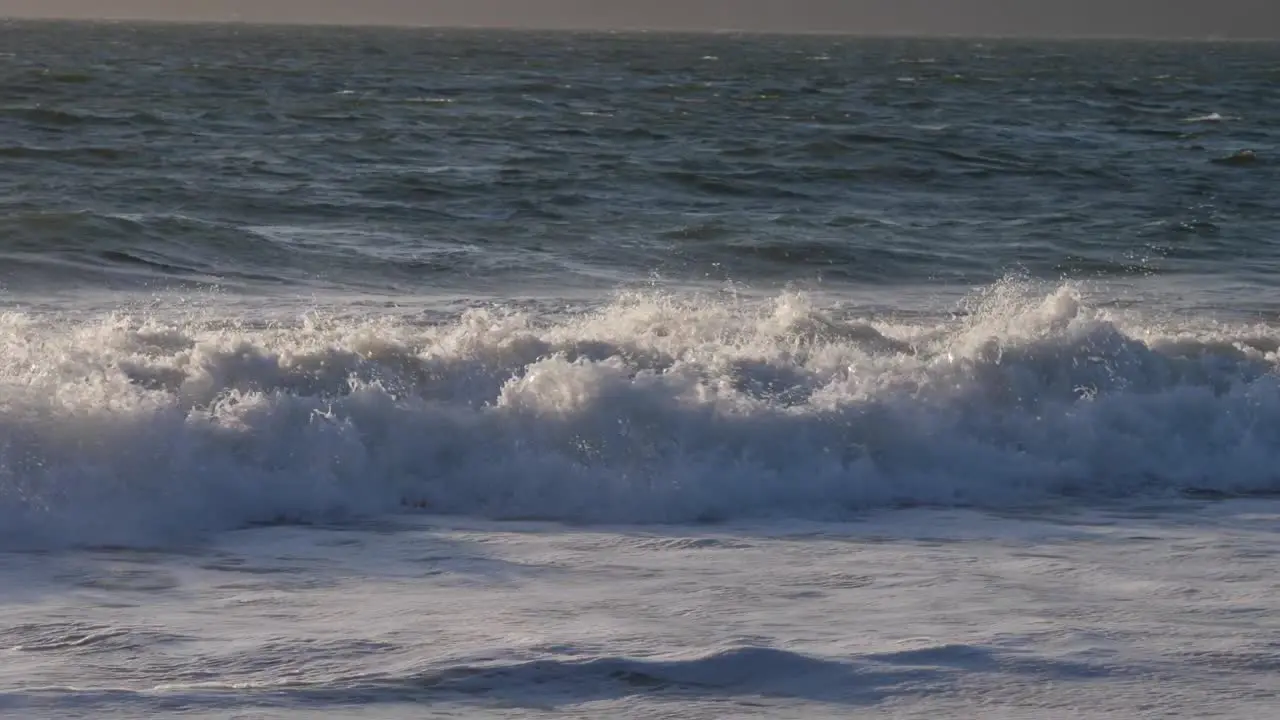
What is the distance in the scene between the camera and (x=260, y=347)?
8.34m

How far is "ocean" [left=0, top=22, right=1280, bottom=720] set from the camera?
5105 mm

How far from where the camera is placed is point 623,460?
7613 mm

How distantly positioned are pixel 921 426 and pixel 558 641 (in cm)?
333

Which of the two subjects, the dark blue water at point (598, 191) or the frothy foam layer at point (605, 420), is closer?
the frothy foam layer at point (605, 420)

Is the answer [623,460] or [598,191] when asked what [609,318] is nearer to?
[623,460]

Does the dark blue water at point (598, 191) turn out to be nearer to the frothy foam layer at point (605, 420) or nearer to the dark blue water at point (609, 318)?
the dark blue water at point (609, 318)

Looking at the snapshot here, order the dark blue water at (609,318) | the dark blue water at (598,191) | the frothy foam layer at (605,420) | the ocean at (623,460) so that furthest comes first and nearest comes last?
the dark blue water at (598,191), the dark blue water at (609,318), the frothy foam layer at (605,420), the ocean at (623,460)

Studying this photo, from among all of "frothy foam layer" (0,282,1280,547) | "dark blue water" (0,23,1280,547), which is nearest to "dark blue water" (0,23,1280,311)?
"dark blue water" (0,23,1280,547)

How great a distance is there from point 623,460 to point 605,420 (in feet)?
0.96

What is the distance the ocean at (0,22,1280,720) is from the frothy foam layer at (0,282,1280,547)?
0.07 ft

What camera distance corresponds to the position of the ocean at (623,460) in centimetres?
511

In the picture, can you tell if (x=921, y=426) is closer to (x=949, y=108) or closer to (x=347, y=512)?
(x=347, y=512)

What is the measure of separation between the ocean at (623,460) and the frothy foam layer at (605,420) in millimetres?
21

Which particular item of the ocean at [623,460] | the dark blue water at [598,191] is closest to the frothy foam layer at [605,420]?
the ocean at [623,460]
